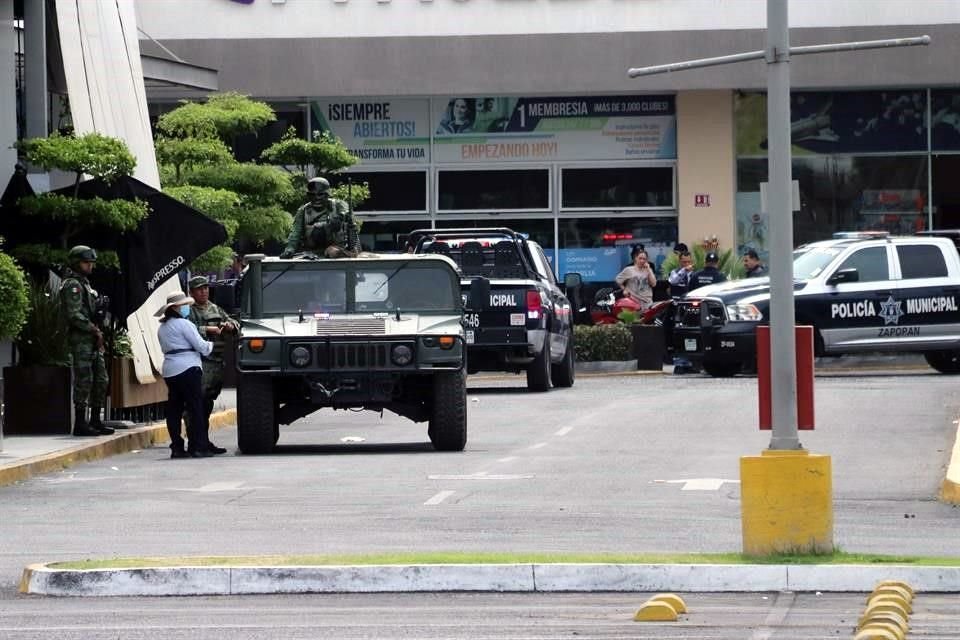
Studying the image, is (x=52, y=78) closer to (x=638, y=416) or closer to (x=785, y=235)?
(x=638, y=416)

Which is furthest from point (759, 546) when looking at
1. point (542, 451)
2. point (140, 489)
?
point (542, 451)

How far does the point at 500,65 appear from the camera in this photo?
3547 cm

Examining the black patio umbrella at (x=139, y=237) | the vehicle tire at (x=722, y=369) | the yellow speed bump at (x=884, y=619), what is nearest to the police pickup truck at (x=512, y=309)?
the vehicle tire at (x=722, y=369)

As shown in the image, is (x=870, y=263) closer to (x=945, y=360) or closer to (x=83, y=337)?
(x=945, y=360)

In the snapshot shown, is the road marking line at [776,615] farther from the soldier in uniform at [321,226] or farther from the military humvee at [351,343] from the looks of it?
the soldier in uniform at [321,226]

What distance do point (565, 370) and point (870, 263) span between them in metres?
4.65

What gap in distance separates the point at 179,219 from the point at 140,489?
652 centimetres

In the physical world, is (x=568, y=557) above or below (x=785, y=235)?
below

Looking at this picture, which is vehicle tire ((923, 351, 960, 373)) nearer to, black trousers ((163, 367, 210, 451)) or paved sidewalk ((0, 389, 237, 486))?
paved sidewalk ((0, 389, 237, 486))

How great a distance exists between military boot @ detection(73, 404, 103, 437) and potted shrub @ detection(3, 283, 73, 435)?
38 cm

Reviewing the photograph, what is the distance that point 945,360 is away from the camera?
29.0 metres

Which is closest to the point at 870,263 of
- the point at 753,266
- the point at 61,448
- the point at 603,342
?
the point at 753,266

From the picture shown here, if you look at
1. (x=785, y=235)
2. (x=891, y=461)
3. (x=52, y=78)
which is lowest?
(x=891, y=461)

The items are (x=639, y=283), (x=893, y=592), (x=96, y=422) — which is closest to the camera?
(x=893, y=592)
